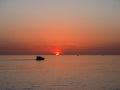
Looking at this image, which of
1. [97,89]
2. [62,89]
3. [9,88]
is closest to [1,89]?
[9,88]

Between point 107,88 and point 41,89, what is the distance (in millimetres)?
12617

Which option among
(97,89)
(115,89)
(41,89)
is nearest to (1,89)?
(41,89)

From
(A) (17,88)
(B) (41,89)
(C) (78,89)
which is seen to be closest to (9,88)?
Result: (A) (17,88)

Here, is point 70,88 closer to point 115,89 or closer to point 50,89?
point 50,89

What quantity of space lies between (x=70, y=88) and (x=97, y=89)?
515 cm

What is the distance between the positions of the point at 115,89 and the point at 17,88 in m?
18.6

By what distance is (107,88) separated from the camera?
4569cm

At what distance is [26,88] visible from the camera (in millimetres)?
45750

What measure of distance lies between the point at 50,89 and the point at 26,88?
4.65 metres

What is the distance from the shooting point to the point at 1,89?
4378cm

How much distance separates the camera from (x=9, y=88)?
151 feet

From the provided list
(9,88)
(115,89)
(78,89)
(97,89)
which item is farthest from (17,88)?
(115,89)

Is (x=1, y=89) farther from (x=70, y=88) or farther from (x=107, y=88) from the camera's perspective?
(x=107, y=88)

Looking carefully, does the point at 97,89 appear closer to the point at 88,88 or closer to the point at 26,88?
the point at 88,88
